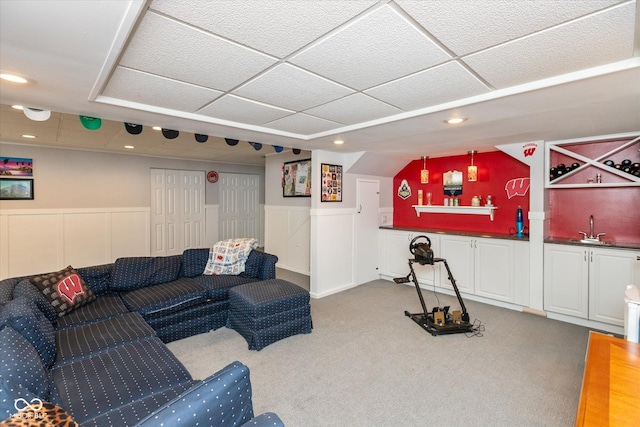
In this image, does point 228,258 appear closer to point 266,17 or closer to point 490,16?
point 266,17

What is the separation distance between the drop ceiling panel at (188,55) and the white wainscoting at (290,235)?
3682mm

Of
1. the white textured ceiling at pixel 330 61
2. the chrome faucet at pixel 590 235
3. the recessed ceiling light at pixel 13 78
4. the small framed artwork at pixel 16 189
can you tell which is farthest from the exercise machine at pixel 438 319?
the small framed artwork at pixel 16 189

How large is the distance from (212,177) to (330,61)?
5.94 m

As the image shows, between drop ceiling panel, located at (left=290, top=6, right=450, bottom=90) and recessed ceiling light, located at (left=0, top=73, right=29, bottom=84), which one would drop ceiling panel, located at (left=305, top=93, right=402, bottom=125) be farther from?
recessed ceiling light, located at (left=0, top=73, right=29, bottom=84)

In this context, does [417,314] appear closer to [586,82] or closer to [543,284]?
[543,284]

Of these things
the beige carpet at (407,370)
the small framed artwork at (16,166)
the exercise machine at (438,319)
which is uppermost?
the small framed artwork at (16,166)

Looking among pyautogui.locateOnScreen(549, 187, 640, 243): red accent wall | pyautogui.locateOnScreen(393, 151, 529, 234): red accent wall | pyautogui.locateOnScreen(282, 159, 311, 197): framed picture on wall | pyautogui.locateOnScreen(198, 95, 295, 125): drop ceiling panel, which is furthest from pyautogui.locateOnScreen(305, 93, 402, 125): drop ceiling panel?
pyautogui.locateOnScreen(549, 187, 640, 243): red accent wall

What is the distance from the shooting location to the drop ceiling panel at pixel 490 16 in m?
1.15

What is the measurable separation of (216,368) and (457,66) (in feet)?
9.26

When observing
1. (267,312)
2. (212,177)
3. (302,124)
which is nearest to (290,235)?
(212,177)

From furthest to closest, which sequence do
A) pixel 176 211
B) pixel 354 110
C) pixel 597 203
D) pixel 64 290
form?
pixel 176 211, pixel 597 203, pixel 64 290, pixel 354 110

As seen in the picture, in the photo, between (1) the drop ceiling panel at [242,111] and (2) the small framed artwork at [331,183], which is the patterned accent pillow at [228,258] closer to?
(2) the small framed artwork at [331,183]

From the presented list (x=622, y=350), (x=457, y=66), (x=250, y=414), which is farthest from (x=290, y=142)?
(x=622, y=350)

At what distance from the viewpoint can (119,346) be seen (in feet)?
6.80
